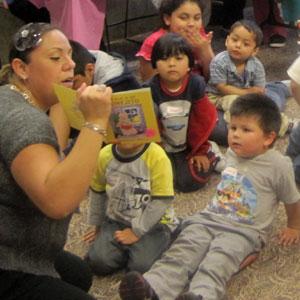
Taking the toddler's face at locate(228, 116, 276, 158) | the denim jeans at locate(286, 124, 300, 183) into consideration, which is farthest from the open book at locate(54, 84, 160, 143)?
the denim jeans at locate(286, 124, 300, 183)

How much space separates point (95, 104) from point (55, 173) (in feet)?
0.58

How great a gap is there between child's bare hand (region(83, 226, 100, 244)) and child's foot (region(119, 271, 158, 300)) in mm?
338

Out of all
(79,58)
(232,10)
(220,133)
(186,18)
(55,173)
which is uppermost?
(55,173)

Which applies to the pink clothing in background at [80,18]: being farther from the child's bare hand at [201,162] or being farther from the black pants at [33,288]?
the black pants at [33,288]

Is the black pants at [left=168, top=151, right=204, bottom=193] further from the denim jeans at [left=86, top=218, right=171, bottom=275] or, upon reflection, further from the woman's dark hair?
the woman's dark hair

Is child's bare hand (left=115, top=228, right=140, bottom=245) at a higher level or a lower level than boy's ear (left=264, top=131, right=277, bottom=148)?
lower

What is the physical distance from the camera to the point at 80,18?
2.79 m

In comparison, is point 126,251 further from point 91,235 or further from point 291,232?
point 291,232

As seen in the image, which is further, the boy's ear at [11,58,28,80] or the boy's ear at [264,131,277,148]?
the boy's ear at [264,131,277,148]

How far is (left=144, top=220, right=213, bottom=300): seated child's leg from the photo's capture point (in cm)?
155

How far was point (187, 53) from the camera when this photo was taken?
2.03 meters

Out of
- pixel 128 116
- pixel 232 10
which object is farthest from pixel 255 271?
pixel 232 10

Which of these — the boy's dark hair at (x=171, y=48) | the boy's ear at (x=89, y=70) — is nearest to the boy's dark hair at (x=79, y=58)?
the boy's ear at (x=89, y=70)

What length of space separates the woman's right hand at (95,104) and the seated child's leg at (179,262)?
2.01 ft
